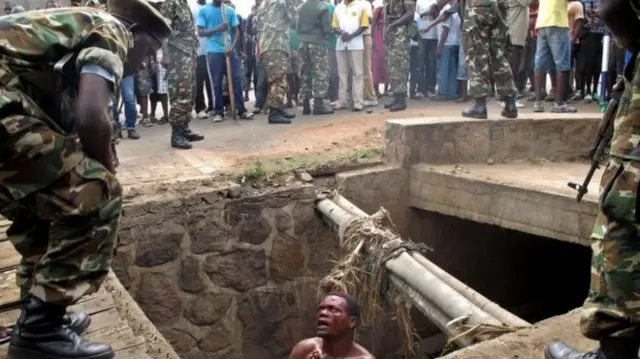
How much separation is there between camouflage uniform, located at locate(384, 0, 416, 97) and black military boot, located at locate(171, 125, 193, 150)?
3.55 m

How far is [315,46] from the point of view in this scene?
8742 millimetres

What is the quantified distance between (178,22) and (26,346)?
463cm

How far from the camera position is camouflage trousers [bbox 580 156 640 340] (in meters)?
2.08

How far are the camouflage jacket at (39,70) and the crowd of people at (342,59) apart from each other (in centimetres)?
380

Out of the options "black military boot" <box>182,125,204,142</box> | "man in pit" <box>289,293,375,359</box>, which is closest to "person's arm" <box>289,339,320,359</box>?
"man in pit" <box>289,293,375,359</box>

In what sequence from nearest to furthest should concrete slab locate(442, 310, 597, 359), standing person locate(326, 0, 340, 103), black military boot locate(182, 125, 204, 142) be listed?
concrete slab locate(442, 310, 597, 359) < black military boot locate(182, 125, 204, 142) < standing person locate(326, 0, 340, 103)

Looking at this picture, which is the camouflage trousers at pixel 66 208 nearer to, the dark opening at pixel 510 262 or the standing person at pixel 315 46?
the dark opening at pixel 510 262

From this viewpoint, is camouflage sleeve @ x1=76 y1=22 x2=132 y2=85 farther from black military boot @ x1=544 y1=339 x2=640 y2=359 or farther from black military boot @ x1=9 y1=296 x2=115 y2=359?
black military boot @ x1=544 y1=339 x2=640 y2=359

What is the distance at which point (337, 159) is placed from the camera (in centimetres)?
579

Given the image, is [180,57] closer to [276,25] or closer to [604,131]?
[276,25]

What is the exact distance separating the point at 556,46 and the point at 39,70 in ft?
23.3

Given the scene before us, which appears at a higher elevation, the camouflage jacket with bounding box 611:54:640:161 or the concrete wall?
the camouflage jacket with bounding box 611:54:640:161

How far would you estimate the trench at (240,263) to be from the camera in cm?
484

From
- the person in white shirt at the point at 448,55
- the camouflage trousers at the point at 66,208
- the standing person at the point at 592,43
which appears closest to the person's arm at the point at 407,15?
the person in white shirt at the point at 448,55
